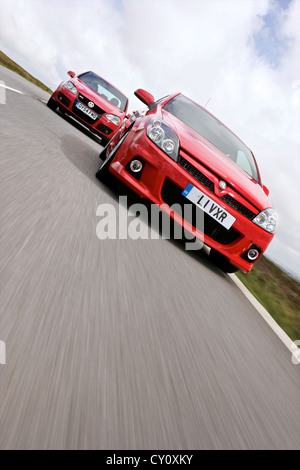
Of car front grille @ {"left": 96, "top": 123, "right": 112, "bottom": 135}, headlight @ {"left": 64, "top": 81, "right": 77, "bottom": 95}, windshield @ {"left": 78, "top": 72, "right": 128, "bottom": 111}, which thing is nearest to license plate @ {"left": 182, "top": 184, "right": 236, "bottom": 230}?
car front grille @ {"left": 96, "top": 123, "right": 112, "bottom": 135}

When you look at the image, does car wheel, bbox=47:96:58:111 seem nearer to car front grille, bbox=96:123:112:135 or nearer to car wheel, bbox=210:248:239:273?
car front grille, bbox=96:123:112:135

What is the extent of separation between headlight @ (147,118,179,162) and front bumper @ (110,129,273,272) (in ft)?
0.18

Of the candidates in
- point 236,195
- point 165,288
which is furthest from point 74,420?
point 236,195

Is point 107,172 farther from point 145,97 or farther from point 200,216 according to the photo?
point 145,97

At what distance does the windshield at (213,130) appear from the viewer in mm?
4293

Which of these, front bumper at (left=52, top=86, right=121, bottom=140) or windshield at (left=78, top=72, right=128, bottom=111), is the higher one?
windshield at (left=78, top=72, right=128, bottom=111)

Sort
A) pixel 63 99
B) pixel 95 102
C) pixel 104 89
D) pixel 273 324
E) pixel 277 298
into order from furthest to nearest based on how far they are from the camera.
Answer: pixel 104 89 < pixel 63 99 < pixel 95 102 < pixel 277 298 < pixel 273 324

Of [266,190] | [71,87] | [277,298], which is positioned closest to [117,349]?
[277,298]

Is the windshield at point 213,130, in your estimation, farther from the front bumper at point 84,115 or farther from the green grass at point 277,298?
the front bumper at point 84,115

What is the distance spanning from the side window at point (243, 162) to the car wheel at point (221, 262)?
1350mm

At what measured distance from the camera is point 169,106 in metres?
4.32

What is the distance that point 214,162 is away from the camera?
345 cm

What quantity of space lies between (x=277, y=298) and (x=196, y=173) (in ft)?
7.53

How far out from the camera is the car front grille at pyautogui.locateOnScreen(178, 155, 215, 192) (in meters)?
3.26
